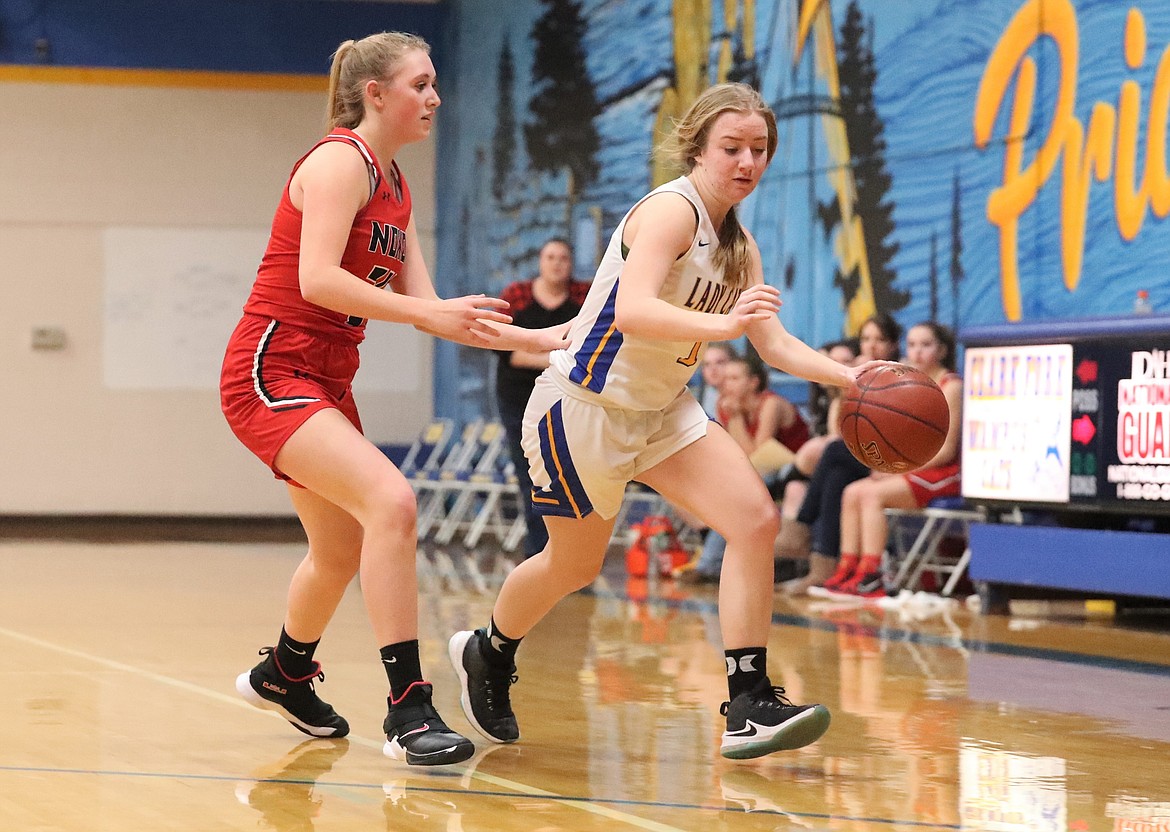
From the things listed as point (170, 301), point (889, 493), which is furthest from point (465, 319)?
point (170, 301)

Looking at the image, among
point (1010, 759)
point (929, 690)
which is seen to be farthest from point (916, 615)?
point (1010, 759)

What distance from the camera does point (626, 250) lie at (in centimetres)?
435

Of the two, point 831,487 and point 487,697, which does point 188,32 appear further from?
point 487,697

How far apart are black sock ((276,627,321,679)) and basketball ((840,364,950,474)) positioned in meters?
1.54

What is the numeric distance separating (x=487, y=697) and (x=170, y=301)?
1293 centimetres

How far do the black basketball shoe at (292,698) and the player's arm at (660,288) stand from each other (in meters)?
1.33

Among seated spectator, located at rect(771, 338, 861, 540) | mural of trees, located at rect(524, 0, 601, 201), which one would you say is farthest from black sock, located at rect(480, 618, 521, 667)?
mural of trees, located at rect(524, 0, 601, 201)

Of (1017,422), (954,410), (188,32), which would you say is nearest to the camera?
(1017,422)

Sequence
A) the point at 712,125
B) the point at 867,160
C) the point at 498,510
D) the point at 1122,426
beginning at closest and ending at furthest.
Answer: the point at 712,125 < the point at 1122,426 < the point at 867,160 < the point at 498,510

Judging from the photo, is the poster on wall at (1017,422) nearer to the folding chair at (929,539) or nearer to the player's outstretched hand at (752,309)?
the folding chair at (929,539)

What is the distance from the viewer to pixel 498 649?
461cm

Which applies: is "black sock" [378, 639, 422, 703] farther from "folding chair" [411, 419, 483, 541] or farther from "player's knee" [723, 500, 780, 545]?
"folding chair" [411, 419, 483, 541]

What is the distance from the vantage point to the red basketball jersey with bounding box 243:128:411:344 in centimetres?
428

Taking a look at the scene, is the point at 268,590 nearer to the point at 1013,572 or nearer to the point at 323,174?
the point at 1013,572
